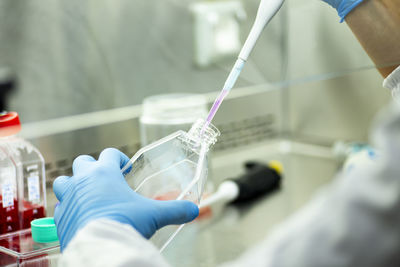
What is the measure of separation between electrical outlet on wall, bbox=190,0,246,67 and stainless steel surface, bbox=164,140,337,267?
1.11ft

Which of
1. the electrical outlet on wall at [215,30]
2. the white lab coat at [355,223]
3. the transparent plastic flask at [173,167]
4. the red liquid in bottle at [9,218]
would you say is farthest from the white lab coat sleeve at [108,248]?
the electrical outlet on wall at [215,30]

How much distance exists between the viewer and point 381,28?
883mm

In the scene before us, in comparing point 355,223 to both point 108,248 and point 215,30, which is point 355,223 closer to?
point 108,248

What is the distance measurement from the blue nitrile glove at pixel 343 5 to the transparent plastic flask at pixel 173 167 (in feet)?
1.09

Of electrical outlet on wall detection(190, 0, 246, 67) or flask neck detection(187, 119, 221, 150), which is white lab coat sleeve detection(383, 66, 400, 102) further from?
electrical outlet on wall detection(190, 0, 246, 67)

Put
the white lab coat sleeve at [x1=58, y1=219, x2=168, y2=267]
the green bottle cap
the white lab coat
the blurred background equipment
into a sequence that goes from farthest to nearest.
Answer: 1. the blurred background equipment
2. the green bottle cap
3. the white lab coat sleeve at [x1=58, y1=219, x2=168, y2=267]
4. the white lab coat

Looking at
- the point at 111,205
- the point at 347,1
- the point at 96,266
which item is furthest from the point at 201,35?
the point at 96,266

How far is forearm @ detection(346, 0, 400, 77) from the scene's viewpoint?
0.88 meters

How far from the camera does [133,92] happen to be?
1.50 meters

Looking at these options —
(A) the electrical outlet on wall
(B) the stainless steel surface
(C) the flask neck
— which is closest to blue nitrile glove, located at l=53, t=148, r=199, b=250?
(C) the flask neck

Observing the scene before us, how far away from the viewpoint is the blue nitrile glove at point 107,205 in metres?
0.62

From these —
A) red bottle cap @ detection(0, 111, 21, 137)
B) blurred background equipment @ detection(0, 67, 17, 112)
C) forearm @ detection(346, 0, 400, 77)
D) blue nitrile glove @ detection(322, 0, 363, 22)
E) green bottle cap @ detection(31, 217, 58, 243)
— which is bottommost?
green bottle cap @ detection(31, 217, 58, 243)

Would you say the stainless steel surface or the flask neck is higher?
the flask neck

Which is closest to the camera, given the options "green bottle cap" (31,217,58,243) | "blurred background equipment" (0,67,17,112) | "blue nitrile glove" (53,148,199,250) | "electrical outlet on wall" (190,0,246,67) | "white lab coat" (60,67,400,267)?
"white lab coat" (60,67,400,267)
